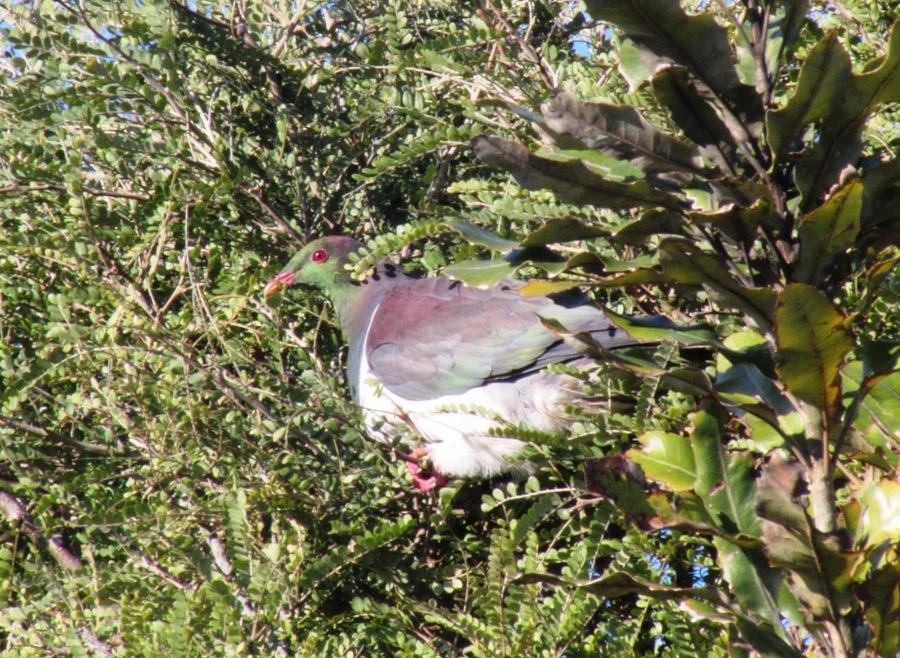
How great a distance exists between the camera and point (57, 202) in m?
3.44

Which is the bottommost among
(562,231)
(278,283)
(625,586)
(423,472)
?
(423,472)

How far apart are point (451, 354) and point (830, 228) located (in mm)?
2394

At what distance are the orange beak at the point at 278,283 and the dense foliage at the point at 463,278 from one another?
0.07 metres

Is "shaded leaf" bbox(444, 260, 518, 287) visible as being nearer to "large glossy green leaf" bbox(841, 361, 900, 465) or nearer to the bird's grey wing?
"large glossy green leaf" bbox(841, 361, 900, 465)

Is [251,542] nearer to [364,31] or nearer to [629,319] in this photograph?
[629,319]

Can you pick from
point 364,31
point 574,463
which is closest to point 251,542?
point 574,463

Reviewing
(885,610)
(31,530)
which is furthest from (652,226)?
(31,530)

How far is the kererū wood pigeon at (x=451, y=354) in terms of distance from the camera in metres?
3.65

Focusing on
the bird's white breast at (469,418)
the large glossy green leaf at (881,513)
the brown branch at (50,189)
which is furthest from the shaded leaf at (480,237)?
the brown branch at (50,189)

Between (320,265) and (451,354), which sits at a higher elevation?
(320,265)

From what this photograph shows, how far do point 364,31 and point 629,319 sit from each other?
7.78 ft

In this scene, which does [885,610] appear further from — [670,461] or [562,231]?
[562,231]

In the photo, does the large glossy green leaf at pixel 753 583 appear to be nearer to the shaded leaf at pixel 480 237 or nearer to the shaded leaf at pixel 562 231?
the shaded leaf at pixel 562 231

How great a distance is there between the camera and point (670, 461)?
1795mm
